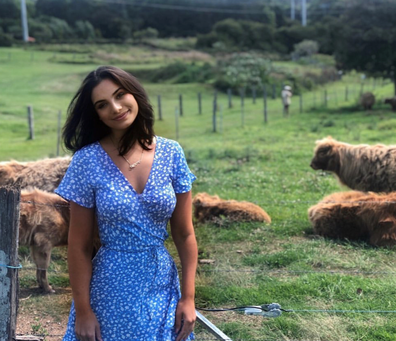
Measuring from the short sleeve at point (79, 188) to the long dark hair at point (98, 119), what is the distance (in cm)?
24

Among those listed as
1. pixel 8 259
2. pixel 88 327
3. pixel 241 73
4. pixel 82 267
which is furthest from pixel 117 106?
pixel 241 73

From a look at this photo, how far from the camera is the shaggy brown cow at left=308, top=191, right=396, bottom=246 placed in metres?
7.89

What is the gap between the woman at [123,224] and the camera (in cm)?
305

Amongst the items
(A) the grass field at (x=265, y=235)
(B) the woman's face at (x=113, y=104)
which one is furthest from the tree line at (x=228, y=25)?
(B) the woman's face at (x=113, y=104)

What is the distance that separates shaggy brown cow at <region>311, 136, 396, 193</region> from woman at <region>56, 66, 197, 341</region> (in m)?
7.86

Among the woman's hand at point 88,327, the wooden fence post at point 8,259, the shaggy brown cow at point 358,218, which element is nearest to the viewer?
the woman's hand at point 88,327

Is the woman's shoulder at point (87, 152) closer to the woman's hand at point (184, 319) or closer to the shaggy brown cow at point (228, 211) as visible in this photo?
the woman's hand at point (184, 319)

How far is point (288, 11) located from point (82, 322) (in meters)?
73.0

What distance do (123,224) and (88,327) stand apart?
58 cm

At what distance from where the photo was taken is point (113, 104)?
3135 mm

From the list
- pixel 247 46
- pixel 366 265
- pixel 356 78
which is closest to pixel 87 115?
pixel 366 265

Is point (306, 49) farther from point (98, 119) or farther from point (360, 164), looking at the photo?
point (98, 119)

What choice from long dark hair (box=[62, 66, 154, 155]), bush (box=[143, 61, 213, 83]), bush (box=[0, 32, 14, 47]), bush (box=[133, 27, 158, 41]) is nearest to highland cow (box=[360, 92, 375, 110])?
bush (box=[143, 61, 213, 83])

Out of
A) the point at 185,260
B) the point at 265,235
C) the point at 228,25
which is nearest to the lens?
the point at 185,260
